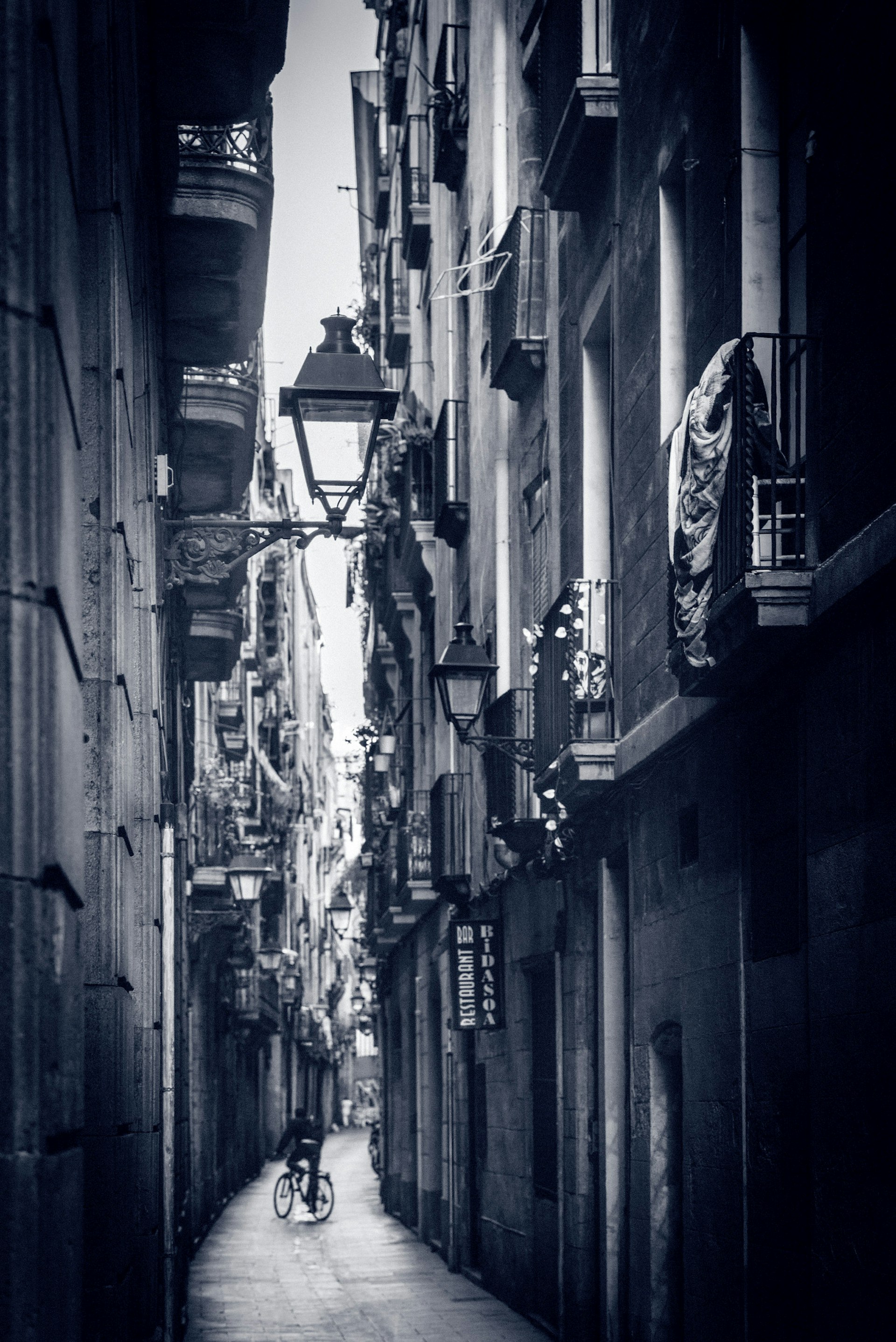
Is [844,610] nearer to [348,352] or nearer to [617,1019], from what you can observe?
[348,352]

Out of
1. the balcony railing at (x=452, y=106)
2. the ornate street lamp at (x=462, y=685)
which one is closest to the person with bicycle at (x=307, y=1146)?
the balcony railing at (x=452, y=106)

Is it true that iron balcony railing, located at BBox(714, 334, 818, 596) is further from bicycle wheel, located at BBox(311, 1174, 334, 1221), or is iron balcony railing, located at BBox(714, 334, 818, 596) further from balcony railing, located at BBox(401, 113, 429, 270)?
bicycle wheel, located at BBox(311, 1174, 334, 1221)

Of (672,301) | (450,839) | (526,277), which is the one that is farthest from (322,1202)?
(672,301)

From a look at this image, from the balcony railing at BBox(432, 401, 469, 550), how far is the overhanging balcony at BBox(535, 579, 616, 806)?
8754 mm

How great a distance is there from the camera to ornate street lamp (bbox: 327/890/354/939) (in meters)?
39.6

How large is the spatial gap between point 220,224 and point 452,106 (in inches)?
416

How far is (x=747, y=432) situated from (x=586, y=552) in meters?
5.63

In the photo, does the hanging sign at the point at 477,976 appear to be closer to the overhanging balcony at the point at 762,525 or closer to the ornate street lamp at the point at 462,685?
the ornate street lamp at the point at 462,685

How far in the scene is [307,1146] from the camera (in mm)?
30344

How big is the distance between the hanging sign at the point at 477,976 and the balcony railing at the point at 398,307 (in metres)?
13.6

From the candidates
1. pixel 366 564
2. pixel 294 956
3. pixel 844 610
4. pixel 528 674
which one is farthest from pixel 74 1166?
pixel 294 956

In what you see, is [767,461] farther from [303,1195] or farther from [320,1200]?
[320,1200]

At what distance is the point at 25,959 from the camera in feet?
12.0

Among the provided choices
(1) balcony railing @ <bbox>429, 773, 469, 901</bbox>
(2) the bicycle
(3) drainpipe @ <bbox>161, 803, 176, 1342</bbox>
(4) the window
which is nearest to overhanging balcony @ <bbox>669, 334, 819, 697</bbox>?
(4) the window
